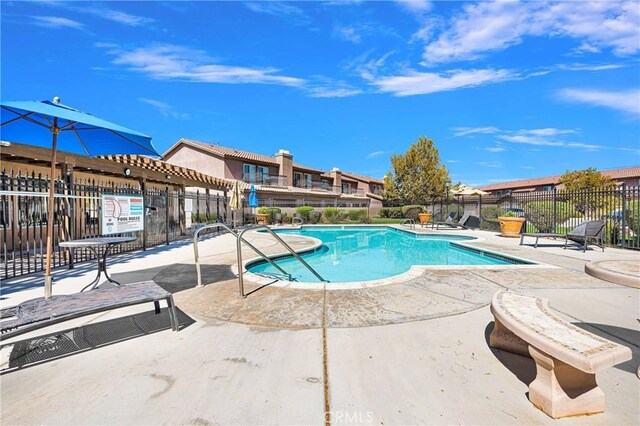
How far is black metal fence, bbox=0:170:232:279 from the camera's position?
5.93 meters

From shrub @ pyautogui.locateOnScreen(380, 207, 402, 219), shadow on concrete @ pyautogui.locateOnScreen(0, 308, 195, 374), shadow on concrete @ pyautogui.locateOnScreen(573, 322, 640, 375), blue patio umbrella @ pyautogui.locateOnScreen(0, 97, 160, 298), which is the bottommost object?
shadow on concrete @ pyautogui.locateOnScreen(0, 308, 195, 374)

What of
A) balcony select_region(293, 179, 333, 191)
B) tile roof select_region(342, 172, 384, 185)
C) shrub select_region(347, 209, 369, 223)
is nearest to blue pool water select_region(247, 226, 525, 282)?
shrub select_region(347, 209, 369, 223)

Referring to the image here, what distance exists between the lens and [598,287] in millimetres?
4844

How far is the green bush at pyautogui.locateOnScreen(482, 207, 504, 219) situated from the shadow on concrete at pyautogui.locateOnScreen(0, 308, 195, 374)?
2012 cm

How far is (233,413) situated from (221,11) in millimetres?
13311

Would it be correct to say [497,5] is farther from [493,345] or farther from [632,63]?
[493,345]

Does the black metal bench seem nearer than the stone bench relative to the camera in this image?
No

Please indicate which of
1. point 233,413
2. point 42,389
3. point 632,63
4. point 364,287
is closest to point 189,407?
point 233,413

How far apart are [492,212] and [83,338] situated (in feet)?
71.2

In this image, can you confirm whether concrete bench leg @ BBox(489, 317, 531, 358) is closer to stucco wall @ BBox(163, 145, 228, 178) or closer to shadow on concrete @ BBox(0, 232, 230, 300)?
shadow on concrete @ BBox(0, 232, 230, 300)

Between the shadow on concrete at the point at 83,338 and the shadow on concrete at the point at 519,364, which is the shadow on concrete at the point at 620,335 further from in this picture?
the shadow on concrete at the point at 83,338

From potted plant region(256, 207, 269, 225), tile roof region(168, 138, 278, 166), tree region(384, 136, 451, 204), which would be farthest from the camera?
tree region(384, 136, 451, 204)

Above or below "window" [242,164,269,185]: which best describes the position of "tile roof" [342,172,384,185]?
above

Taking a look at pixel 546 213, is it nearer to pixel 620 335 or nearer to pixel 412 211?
pixel 412 211
